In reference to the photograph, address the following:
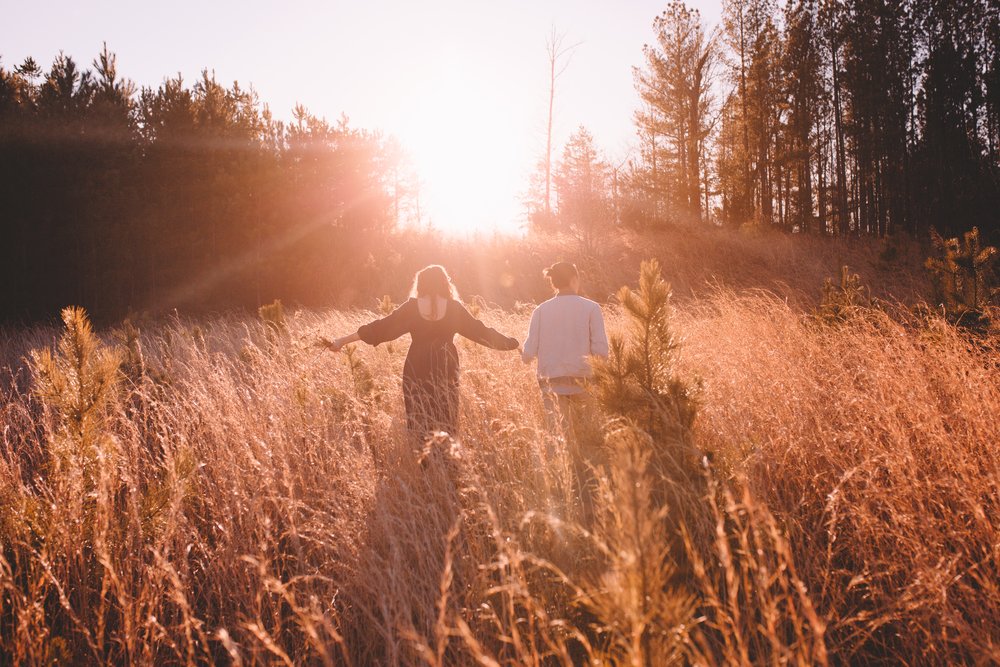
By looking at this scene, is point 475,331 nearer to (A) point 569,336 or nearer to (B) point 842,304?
(A) point 569,336

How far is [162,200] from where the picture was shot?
14969mm

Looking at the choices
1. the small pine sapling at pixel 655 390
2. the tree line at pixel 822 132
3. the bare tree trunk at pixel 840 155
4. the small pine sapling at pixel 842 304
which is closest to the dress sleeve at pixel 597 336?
the small pine sapling at pixel 655 390

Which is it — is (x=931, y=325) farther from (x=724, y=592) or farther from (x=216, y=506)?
(x=216, y=506)

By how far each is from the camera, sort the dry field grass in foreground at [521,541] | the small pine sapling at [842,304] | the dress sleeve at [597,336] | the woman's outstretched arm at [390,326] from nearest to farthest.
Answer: the dry field grass in foreground at [521,541] → the dress sleeve at [597,336] → the woman's outstretched arm at [390,326] → the small pine sapling at [842,304]

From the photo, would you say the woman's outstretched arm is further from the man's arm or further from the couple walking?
the man's arm

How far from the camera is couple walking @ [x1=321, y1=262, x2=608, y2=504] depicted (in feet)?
12.5

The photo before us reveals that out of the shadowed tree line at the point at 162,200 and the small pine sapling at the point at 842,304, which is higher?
the shadowed tree line at the point at 162,200

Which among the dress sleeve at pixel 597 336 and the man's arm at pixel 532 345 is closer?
the dress sleeve at pixel 597 336

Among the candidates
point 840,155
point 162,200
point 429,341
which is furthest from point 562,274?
point 840,155

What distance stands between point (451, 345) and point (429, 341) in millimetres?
188

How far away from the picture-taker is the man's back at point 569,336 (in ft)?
12.6

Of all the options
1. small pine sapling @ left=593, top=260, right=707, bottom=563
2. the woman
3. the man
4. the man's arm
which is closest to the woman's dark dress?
the woman

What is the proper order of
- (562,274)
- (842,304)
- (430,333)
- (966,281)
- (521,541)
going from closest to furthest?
(521,541) < (562,274) < (430,333) < (966,281) < (842,304)

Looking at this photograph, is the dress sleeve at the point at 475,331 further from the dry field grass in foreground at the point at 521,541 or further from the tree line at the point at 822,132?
the tree line at the point at 822,132
